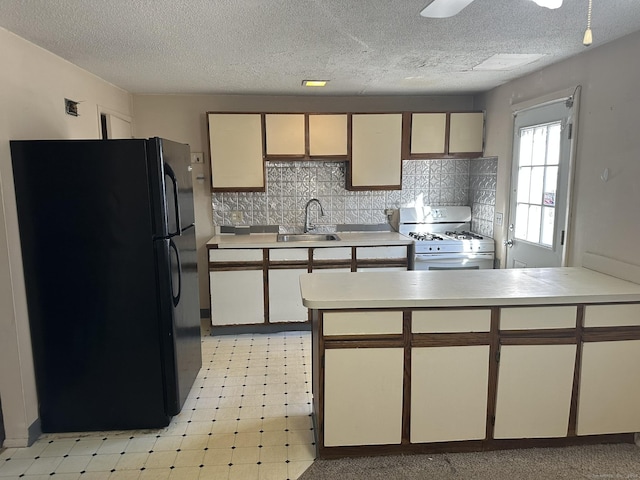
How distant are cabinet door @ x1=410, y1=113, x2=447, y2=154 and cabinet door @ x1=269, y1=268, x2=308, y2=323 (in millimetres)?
1644

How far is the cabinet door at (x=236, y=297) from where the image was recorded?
12.8 feet

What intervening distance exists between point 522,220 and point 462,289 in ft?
5.15

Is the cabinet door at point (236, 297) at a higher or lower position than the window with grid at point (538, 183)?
lower

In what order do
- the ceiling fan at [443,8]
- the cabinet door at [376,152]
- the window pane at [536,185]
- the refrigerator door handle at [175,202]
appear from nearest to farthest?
the ceiling fan at [443,8] < the refrigerator door handle at [175,202] < the window pane at [536,185] < the cabinet door at [376,152]

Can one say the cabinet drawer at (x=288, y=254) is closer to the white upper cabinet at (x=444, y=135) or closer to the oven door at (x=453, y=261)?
the oven door at (x=453, y=261)

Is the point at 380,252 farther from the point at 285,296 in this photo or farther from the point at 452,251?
the point at 285,296

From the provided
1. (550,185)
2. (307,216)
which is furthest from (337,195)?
(550,185)

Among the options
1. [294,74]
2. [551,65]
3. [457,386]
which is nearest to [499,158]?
[551,65]

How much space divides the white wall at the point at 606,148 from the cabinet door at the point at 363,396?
1.50 metres

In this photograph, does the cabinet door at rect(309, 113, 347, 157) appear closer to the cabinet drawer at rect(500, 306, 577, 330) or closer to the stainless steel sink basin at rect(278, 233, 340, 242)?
the stainless steel sink basin at rect(278, 233, 340, 242)

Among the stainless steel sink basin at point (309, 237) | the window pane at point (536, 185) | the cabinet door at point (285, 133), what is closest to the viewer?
the window pane at point (536, 185)

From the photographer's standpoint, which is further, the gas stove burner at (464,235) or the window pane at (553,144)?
the gas stove burner at (464,235)

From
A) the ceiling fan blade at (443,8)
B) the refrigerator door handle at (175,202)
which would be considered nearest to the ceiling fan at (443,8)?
the ceiling fan blade at (443,8)

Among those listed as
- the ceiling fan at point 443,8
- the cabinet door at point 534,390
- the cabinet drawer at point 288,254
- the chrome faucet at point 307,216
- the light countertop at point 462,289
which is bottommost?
the cabinet door at point 534,390
